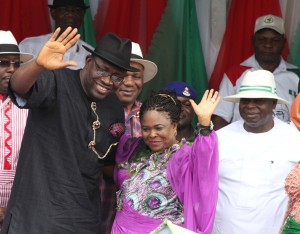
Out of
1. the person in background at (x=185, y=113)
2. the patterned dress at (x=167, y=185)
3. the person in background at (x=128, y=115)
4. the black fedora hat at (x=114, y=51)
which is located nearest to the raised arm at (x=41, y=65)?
the black fedora hat at (x=114, y=51)

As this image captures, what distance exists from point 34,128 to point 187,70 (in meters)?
3.06

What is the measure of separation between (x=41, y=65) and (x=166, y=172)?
1.06 metres

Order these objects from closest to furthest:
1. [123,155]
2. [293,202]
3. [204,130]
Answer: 1. [204,130]
2. [293,202]
3. [123,155]

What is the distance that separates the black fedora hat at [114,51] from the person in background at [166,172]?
0.38m

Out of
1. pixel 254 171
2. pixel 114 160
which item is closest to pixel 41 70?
pixel 114 160

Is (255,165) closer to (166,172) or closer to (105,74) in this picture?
(166,172)

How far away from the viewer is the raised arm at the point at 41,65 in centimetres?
370

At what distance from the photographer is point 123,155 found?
4.55 metres

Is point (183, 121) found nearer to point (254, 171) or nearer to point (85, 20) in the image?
point (254, 171)

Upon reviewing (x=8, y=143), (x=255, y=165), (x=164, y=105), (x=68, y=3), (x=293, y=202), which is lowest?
(x=293, y=202)

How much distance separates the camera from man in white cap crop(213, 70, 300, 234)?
4750mm

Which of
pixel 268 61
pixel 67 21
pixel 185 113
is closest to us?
pixel 185 113

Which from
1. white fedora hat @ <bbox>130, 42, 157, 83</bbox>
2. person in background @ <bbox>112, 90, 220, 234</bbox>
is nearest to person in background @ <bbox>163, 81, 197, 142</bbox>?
white fedora hat @ <bbox>130, 42, 157, 83</bbox>

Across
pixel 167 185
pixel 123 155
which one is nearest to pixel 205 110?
pixel 167 185
